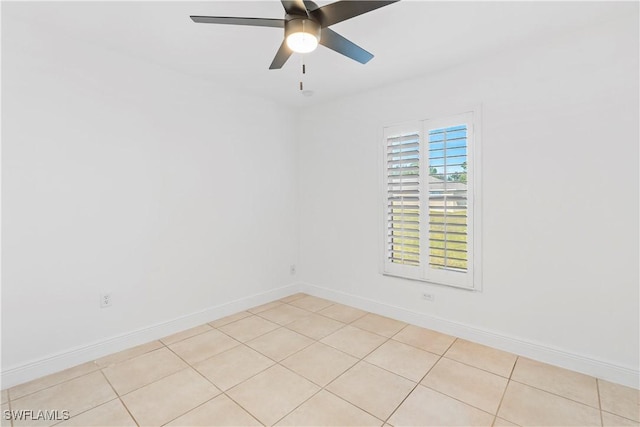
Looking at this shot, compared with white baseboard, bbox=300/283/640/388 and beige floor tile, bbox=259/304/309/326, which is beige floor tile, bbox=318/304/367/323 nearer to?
white baseboard, bbox=300/283/640/388

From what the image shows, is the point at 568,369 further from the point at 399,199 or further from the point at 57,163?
the point at 57,163

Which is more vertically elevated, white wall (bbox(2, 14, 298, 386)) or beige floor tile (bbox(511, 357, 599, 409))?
white wall (bbox(2, 14, 298, 386))

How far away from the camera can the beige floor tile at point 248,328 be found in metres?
3.01

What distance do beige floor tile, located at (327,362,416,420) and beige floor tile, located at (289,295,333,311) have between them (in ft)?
4.47

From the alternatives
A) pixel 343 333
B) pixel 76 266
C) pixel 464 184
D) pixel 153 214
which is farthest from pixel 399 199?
pixel 76 266

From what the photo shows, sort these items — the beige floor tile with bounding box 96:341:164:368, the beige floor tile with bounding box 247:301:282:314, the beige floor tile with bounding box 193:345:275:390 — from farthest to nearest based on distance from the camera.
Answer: the beige floor tile with bounding box 247:301:282:314 → the beige floor tile with bounding box 96:341:164:368 → the beige floor tile with bounding box 193:345:275:390

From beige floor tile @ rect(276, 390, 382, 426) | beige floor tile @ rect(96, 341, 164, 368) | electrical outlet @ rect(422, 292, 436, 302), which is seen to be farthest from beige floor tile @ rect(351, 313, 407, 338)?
beige floor tile @ rect(96, 341, 164, 368)

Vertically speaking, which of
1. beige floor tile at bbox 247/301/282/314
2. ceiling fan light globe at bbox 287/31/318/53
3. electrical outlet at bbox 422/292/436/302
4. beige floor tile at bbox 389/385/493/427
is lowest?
beige floor tile at bbox 389/385/493/427

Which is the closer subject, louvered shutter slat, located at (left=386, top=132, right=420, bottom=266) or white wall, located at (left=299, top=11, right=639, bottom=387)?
white wall, located at (left=299, top=11, right=639, bottom=387)

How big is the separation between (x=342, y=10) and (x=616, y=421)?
9.29 feet

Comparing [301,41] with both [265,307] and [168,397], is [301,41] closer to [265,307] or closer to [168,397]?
[168,397]

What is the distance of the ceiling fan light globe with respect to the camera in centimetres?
174

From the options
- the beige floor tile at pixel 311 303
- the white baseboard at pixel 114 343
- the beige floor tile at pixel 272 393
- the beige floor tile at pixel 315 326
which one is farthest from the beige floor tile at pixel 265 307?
the beige floor tile at pixel 272 393

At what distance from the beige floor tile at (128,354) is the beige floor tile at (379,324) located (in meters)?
1.92
